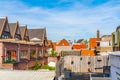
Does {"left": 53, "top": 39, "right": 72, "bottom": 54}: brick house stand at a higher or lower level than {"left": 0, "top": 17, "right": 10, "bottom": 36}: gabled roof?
lower

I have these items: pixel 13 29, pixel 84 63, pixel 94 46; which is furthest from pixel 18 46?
pixel 94 46

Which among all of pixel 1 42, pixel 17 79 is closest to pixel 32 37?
pixel 1 42

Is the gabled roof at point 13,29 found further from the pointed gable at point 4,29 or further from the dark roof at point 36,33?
the dark roof at point 36,33

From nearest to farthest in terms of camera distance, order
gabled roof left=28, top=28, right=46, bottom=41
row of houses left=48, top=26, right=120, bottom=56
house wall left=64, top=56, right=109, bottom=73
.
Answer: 1. house wall left=64, top=56, right=109, bottom=73
2. row of houses left=48, top=26, right=120, bottom=56
3. gabled roof left=28, top=28, right=46, bottom=41

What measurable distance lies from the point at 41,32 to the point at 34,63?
24618 mm

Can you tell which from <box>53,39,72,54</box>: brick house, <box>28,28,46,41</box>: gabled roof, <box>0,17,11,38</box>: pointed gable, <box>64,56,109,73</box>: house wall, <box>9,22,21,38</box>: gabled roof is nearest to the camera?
<box>64,56,109,73</box>: house wall

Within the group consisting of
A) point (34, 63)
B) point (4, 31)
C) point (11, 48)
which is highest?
point (4, 31)

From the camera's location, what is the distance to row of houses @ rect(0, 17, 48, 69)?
37.4m

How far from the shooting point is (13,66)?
3616 centimetres

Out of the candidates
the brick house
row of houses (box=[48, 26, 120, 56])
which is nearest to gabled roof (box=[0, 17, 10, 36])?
row of houses (box=[48, 26, 120, 56])

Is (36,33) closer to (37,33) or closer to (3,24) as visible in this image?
(37,33)

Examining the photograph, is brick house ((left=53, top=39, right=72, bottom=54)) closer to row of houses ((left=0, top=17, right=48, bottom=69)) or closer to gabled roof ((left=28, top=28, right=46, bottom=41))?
row of houses ((left=0, top=17, right=48, bottom=69))

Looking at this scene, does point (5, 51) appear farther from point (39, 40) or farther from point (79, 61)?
point (39, 40)

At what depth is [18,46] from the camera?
43.0 m
